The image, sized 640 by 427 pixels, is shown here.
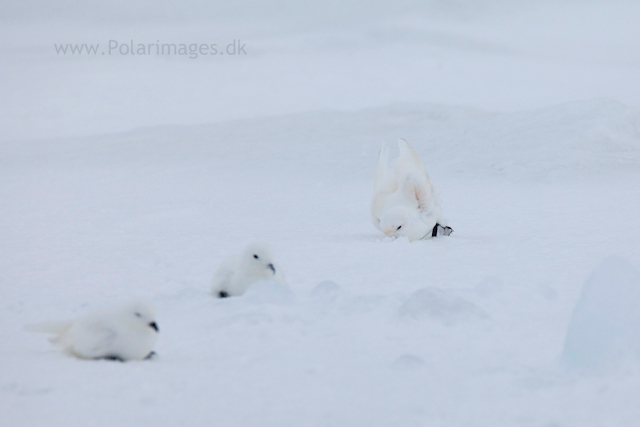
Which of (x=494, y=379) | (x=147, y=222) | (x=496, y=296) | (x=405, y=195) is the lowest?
(x=494, y=379)

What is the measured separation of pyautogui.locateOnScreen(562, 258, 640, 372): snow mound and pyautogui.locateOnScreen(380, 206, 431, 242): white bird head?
115 inches

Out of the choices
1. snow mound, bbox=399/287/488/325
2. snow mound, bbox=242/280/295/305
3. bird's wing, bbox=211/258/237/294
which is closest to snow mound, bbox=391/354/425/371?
snow mound, bbox=399/287/488/325

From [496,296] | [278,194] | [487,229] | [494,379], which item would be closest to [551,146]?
[278,194]

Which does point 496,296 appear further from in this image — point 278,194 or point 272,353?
point 278,194

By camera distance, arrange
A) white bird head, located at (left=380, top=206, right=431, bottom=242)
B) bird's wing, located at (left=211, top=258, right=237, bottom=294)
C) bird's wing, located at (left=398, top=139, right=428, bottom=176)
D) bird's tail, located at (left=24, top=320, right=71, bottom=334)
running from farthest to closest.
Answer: bird's wing, located at (left=398, top=139, right=428, bottom=176) → white bird head, located at (left=380, top=206, right=431, bottom=242) → bird's wing, located at (left=211, top=258, right=237, bottom=294) → bird's tail, located at (left=24, top=320, right=71, bottom=334)

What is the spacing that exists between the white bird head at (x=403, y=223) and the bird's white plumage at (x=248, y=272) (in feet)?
7.12

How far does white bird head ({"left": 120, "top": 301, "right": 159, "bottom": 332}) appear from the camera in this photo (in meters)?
2.46

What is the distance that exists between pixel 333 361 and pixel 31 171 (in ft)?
41.7

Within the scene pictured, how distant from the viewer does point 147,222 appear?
23.3 ft

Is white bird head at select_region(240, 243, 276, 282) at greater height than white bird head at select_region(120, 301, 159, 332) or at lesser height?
greater

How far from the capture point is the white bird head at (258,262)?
3354 mm

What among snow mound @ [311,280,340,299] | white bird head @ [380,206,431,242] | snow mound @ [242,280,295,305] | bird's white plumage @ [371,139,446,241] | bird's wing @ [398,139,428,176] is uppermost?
bird's wing @ [398,139,428,176]

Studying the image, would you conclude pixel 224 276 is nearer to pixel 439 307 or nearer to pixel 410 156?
pixel 439 307

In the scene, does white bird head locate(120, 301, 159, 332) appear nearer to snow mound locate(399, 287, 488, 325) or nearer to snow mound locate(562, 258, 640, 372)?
snow mound locate(399, 287, 488, 325)
